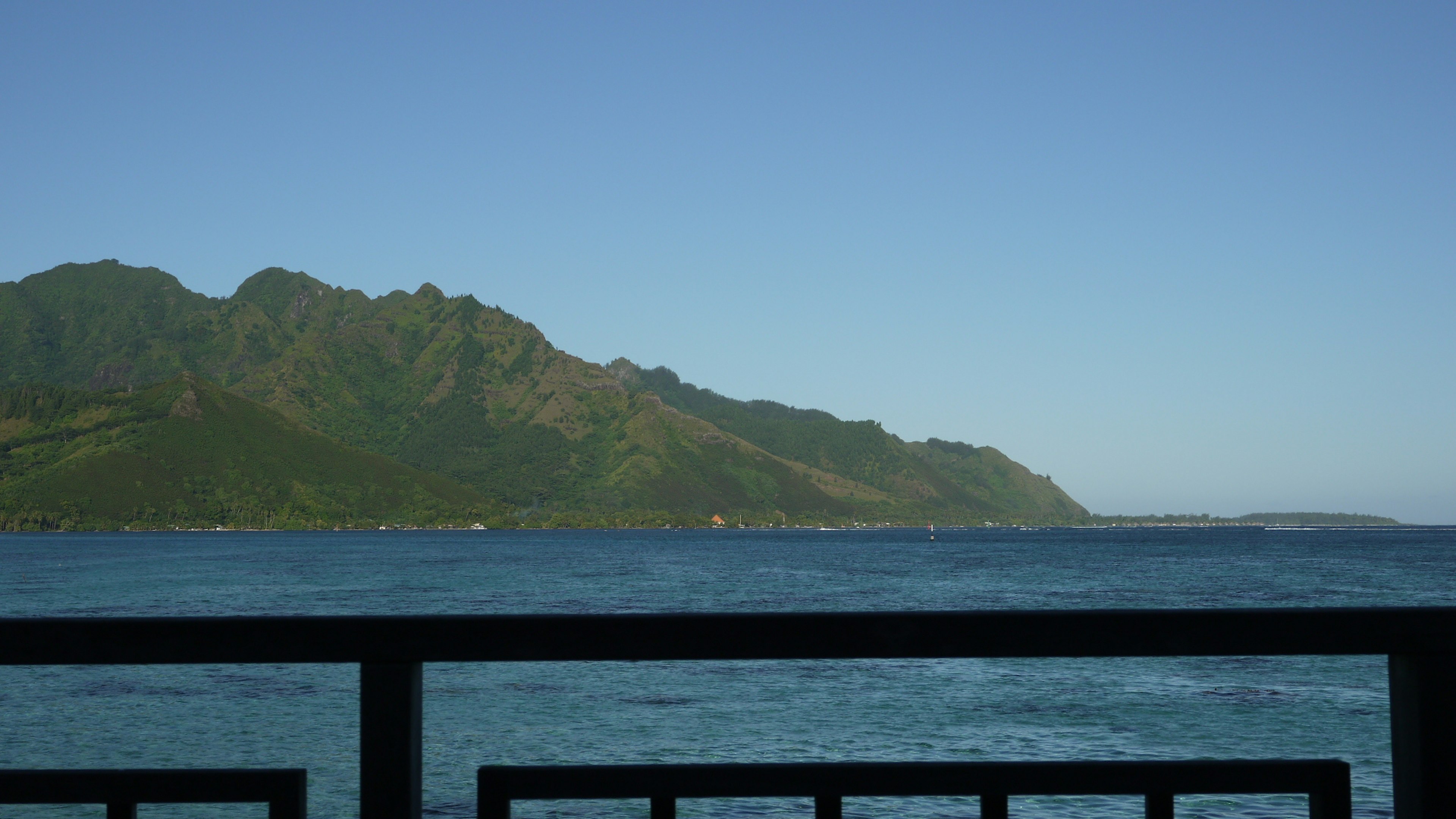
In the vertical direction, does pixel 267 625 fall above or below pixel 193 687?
above

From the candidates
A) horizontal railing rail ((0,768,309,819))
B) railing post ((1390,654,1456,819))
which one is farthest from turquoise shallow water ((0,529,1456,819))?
railing post ((1390,654,1456,819))

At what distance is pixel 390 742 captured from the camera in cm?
188

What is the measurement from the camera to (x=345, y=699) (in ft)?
98.7

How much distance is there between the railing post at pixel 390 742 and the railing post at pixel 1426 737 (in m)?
1.68

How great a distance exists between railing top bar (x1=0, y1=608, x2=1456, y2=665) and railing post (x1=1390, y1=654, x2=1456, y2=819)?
0.14 feet

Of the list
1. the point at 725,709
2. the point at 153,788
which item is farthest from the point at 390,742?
the point at 725,709

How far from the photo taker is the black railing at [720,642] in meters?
1.87

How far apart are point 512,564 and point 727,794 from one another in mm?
106203

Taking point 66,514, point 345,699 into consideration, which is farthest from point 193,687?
point 66,514

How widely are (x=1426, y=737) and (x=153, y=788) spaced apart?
2.18 m

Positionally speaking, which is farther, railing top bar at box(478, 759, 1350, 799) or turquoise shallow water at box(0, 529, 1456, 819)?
turquoise shallow water at box(0, 529, 1456, 819)

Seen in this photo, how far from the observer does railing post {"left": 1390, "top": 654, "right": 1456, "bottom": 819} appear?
1908 mm

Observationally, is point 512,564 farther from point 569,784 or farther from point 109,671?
point 569,784

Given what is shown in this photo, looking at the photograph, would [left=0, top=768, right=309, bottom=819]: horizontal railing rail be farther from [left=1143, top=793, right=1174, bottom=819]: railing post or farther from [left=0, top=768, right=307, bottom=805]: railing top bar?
[left=1143, top=793, right=1174, bottom=819]: railing post
